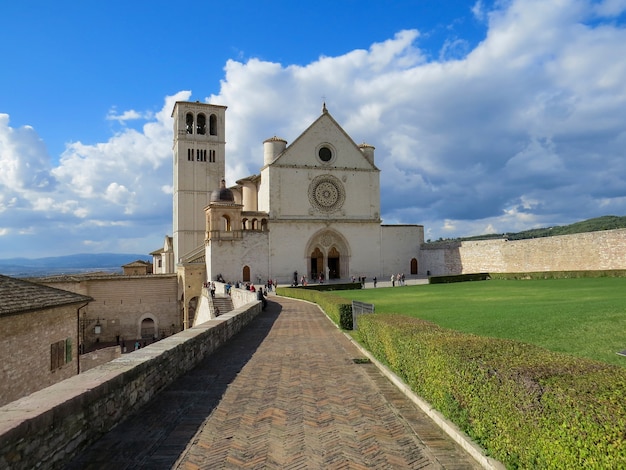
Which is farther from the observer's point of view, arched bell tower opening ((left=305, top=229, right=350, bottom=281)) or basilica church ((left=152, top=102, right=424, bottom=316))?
arched bell tower opening ((left=305, top=229, right=350, bottom=281))

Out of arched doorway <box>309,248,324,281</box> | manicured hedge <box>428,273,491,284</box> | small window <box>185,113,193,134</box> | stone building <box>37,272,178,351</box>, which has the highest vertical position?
small window <box>185,113,193,134</box>

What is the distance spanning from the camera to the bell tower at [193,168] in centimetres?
5162

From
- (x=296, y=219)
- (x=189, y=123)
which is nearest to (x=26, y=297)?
(x=296, y=219)

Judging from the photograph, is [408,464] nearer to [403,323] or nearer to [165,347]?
[403,323]

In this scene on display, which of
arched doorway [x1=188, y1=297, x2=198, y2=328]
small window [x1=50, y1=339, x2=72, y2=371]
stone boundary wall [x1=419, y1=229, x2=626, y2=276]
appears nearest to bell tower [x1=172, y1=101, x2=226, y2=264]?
arched doorway [x1=188, y1=297, x2=198, y2=328]

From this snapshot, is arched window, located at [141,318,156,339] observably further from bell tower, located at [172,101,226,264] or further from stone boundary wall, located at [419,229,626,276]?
stone boundary wall, located at [419,229,626,276]

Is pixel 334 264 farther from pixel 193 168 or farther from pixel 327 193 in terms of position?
pixel 193 168

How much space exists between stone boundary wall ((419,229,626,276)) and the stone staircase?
26252 mm

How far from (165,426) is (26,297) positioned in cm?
1220

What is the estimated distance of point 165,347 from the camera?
761 cm

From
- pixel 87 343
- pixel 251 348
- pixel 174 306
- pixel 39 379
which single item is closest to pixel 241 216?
pixel 174 306

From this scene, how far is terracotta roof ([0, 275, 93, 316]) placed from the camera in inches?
520

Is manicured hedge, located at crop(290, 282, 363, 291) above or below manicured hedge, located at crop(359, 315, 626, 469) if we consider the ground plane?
below

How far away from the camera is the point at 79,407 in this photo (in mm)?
4426
